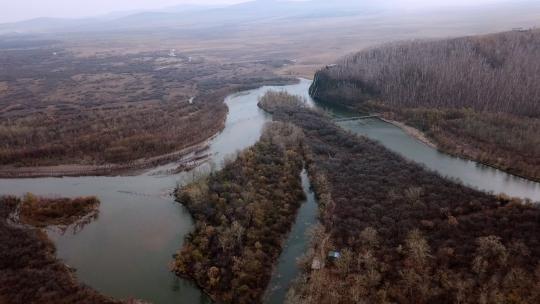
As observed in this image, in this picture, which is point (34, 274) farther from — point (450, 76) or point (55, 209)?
point (450, 76)

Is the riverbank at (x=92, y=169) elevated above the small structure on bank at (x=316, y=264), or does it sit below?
above

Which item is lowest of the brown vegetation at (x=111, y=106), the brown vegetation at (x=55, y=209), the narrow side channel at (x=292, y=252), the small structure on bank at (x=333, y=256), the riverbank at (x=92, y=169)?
the narrow side channel at (x=292, y=252)

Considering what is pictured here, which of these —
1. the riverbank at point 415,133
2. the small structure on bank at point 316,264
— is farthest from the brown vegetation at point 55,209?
the riverbank at point 415,133

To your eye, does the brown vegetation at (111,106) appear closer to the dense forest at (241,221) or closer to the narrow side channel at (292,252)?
the dense forest at (241,221)

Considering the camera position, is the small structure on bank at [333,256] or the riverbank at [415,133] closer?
the small structure on bank at [333,256]

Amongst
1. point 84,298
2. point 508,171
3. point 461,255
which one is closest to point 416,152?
point 508,171

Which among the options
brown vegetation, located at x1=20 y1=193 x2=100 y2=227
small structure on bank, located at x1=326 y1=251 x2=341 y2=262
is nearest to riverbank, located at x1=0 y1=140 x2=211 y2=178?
brown vegetation, located at x1=20 y1=193 x2=100 y2=227

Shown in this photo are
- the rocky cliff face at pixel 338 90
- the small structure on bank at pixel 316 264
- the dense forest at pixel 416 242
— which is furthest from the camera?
the rocky cliff face at pixel 338 90
